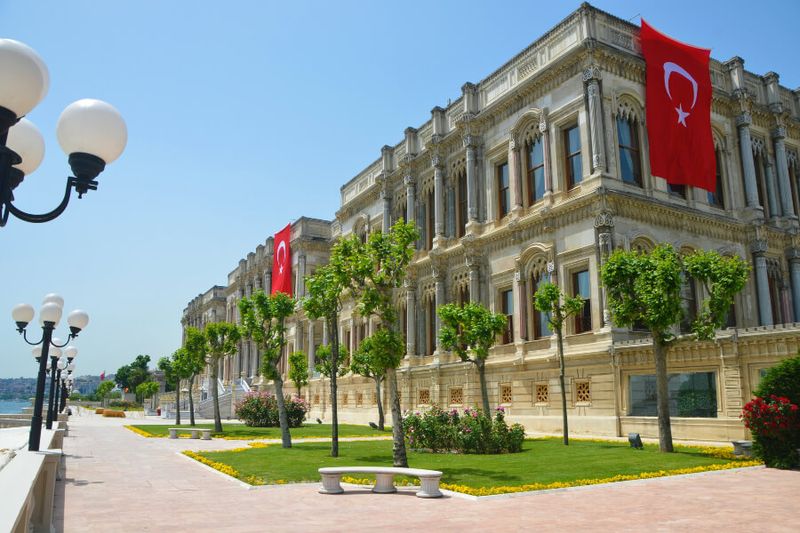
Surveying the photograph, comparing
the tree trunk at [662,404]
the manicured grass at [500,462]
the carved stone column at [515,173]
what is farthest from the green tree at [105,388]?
the tree trunk at [662,404]

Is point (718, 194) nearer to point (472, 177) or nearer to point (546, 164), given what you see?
point (546, 164)

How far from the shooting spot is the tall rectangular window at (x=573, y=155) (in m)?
28.5

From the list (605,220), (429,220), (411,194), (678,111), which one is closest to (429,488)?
(605,220)

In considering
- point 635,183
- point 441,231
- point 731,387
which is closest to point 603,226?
point 635,183

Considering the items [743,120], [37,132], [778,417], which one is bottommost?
[778,417]

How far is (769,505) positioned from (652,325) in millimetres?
8931

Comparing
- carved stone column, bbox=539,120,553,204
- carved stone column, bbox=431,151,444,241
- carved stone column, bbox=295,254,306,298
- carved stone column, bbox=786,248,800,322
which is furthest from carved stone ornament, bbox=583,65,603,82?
carved stone column, bbox=295,254,306,298

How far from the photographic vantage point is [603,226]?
26.0m

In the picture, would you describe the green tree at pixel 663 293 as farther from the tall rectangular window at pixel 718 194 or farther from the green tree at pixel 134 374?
the green tree at pixel 134 374

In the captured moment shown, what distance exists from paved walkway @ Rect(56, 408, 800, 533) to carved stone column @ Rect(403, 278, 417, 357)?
78.8 feet

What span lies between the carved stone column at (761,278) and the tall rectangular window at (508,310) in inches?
445

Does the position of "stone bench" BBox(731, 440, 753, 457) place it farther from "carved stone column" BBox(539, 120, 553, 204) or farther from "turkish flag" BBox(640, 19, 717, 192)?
"carved stone column" BBox(539, 120, 553, 204)

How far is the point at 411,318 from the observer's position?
3894 centimetres

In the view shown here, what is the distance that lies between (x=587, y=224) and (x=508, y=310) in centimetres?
690
